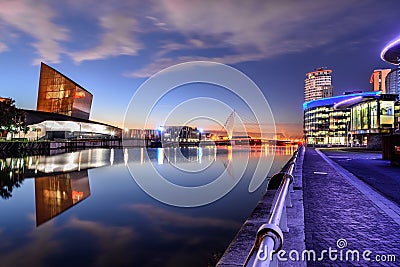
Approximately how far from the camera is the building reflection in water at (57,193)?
35.0ft

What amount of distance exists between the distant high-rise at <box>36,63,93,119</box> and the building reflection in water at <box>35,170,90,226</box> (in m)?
87.8

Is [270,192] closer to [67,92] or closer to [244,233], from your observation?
[244,233]

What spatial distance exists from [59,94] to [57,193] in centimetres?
9768

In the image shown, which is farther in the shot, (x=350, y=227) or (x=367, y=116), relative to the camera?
(x=367, y=116)

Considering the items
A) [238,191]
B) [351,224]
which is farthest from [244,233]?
[238,191]

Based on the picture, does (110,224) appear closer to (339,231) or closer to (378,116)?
(339,231)

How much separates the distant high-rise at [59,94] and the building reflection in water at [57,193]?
8780cm

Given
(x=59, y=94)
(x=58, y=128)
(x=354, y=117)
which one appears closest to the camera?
(x=354, y=117)

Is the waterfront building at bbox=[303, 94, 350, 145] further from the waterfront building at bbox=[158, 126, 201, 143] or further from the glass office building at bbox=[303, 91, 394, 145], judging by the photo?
the waterfront building at bbox=[158, 126, 201, 143]

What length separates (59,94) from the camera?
102 meters
